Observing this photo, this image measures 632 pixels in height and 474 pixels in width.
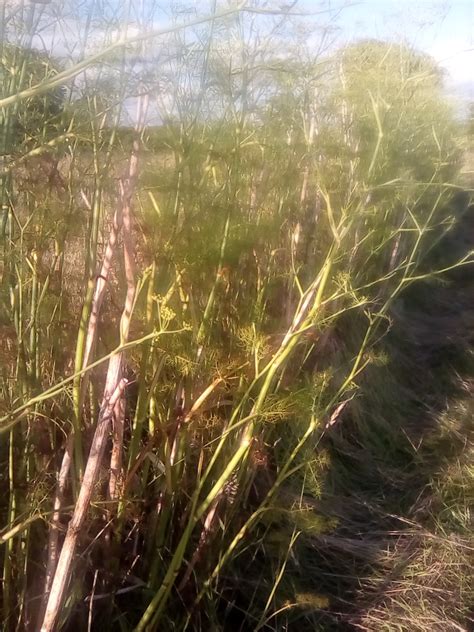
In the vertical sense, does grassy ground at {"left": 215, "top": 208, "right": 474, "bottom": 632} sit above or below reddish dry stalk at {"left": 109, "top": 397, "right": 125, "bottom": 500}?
below

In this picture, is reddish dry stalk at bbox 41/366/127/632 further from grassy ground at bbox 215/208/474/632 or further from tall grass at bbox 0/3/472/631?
grassy ground at bbox 215/208/474/632

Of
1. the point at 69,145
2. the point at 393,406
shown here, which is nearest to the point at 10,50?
the point at 69,145

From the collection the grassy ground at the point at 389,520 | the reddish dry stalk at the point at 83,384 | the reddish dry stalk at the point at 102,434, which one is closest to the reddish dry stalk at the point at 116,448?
the reddish dry stalk at the point at 102,434

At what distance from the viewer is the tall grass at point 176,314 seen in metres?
2.08

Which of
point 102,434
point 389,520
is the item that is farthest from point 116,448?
point 389,520

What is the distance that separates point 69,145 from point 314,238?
1.62 m

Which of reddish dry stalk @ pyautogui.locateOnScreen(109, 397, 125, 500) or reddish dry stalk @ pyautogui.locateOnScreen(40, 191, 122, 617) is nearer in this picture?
reddish dry stalk @ pyautogui.locateOnScreen(40, 191, 122, 617)

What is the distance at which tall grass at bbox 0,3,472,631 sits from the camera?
2078mm

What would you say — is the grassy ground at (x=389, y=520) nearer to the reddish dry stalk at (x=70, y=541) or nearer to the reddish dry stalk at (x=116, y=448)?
the reddish dry stalk at (x=116, y=448)

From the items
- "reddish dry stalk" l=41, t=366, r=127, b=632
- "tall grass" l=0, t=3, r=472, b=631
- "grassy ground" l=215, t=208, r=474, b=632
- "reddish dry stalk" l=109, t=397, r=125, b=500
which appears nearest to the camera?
"reddish dry stalk" l=41, t=366, r=127, b=632

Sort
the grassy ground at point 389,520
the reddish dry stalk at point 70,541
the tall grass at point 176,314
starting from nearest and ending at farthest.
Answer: the reddish dry stalk at point 70,541
the tall grass at point 176,314
the grassy ground at point 389,520

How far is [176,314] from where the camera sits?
94.0 inches

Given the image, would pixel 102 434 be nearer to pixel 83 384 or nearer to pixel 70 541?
pixel 83 384

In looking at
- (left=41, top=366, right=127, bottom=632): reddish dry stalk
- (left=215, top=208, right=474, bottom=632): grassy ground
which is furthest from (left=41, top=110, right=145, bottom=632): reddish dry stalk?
(left=215, top=208, right=474, bottom=632): grassy ground
